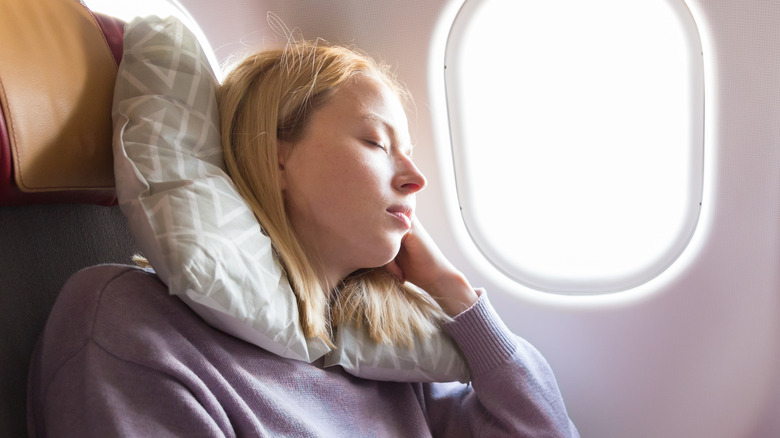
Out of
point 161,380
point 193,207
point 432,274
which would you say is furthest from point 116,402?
point 432,274

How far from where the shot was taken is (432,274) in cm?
157

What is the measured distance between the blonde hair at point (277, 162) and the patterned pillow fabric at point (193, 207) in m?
0.04

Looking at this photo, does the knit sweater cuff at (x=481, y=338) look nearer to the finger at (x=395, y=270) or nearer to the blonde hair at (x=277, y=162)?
the blonde hair at (x=277, y=162)

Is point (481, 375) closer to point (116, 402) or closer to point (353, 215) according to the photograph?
point (353, 215)

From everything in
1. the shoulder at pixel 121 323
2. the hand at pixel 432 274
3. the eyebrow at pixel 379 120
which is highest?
the eyebrow at pixel 379 120

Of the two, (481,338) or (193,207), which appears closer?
(193,207)

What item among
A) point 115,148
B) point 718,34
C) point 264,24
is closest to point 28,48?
point 115,148

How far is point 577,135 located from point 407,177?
21.4 inches

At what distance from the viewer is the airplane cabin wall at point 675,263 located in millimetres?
1559

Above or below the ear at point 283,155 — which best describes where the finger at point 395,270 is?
below

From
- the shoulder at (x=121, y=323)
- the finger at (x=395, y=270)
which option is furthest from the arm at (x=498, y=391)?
the shoulder at (x=121, y=323)

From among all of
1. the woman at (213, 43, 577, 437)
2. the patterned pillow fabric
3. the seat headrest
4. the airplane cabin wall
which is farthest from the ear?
the airplane cabin wall

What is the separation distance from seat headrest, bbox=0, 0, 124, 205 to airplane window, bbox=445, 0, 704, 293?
0.83 metres

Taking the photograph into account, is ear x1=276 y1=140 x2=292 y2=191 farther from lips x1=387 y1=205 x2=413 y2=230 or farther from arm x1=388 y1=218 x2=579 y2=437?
arm x1=388 y1=218 x2=579 y2=437
